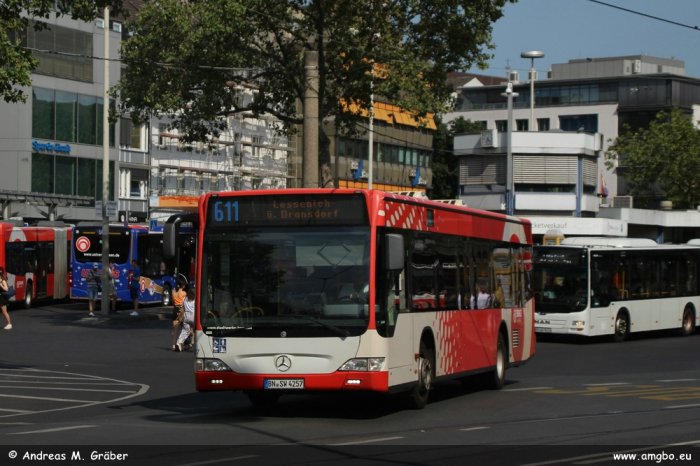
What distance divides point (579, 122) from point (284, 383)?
300 feet

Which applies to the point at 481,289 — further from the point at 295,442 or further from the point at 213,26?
the point at 213,26

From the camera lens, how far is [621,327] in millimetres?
34031

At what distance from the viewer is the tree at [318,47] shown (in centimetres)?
3269

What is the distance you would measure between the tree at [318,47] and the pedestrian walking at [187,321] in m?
9.08

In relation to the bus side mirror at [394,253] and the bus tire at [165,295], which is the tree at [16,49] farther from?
the bus tire at [165,295]

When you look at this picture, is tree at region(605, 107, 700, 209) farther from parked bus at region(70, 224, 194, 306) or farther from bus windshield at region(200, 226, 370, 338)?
bus windshield at region(200, 226, 370, 338)

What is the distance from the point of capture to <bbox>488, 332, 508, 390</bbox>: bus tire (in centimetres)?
1823

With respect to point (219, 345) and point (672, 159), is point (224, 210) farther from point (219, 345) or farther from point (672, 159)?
point (672, 159)

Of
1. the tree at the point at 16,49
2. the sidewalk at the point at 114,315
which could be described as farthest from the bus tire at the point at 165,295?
the tree at the point at 16,49

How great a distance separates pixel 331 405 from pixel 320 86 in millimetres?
20041

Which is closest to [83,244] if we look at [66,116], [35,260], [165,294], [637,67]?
[35,260]

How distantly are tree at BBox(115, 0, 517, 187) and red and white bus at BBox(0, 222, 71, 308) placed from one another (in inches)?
372

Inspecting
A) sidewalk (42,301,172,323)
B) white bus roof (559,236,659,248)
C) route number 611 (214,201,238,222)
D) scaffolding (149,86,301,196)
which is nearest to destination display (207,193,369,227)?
route number 611 (214,201,238,222)

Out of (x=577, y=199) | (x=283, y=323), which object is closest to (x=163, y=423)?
(x=283, y=323)
